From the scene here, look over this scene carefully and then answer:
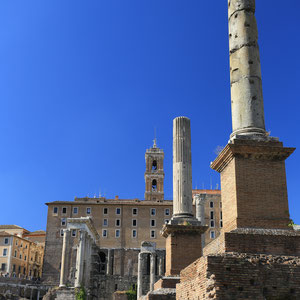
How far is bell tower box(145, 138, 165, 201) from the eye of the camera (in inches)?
3248

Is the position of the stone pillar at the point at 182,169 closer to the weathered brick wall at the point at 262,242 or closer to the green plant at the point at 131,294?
the weathered brick wall at the point at 262,242

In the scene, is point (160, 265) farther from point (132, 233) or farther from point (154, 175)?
point (154, 175)

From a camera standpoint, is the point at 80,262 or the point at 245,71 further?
the point at 80,262

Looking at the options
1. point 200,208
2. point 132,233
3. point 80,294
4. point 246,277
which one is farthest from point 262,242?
point 132,233

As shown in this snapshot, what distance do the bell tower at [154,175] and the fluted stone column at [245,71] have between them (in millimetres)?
71737

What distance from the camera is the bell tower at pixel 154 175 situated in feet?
271

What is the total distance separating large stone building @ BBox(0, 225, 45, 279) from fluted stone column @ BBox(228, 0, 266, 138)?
190 feet

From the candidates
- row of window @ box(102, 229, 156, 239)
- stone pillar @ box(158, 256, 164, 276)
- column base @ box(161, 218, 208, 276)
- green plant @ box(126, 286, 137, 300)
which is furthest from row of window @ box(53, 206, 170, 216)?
column base @ box(161, 218, 208, 276)

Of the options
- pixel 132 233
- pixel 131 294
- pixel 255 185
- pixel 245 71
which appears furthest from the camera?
pixel 132 233

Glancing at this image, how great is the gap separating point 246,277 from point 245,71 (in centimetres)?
446

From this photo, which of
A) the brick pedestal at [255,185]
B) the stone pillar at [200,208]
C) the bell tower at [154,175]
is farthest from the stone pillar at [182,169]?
the bell tower at [154,175]

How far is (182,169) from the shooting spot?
1584 cm

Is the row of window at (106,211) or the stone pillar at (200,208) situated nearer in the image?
the stone pillar at (200,208)

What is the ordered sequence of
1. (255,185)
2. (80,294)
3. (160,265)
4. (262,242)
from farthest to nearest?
(160,265)
(80,294)
(255,185)
(262,242)
